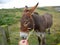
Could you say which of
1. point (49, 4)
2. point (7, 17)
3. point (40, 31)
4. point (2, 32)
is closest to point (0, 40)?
point (2, 32)

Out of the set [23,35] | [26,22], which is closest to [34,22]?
[26,22]

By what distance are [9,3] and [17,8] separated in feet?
0.41

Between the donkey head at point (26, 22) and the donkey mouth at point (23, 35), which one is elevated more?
the donkey head at point (26, 22)

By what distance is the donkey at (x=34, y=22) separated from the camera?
3.26m

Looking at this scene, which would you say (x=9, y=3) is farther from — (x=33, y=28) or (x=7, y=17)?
(x=33, y=28)

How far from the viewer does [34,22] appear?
3285 millimetres

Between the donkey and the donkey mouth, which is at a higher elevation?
the donkey

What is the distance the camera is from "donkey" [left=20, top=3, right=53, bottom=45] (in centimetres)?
326

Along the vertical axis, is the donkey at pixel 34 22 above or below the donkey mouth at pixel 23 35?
above

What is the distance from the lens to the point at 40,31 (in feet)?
10.7

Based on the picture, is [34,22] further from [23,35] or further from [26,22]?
[23,35]

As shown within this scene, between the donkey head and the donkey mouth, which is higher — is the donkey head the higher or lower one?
the higher one

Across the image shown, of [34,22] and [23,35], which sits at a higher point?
[34,22]

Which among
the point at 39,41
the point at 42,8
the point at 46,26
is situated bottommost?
the point at 39,41
